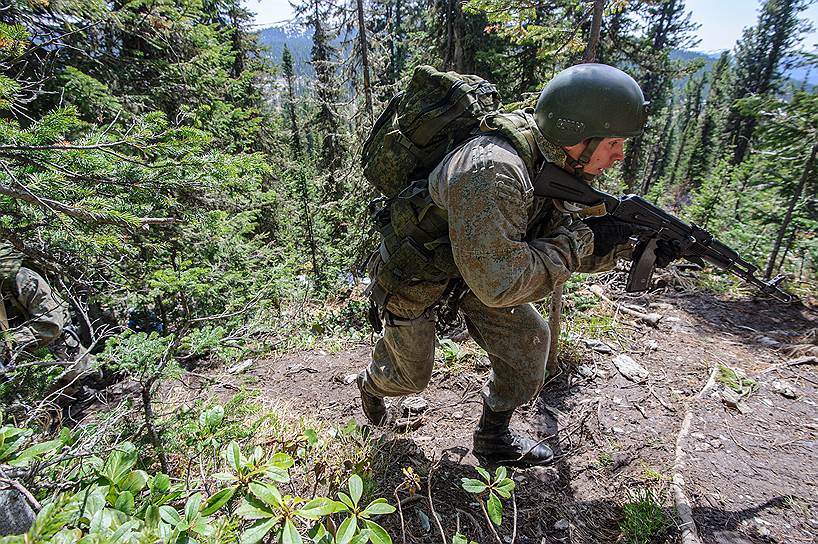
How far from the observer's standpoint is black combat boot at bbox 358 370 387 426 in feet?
10.8

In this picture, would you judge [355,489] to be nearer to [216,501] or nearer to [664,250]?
[216,501]

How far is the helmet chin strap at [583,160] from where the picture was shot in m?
2.35

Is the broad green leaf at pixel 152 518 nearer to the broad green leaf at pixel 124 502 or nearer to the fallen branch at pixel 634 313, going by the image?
the broad green leaf at pixel 124 502

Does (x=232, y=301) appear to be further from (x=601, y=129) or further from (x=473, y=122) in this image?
(x=601, y=129)

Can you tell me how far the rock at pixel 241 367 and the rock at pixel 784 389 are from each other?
5759 millimetres

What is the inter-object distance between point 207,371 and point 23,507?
12.0ft

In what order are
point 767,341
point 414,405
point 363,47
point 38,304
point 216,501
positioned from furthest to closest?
point 363,47, point 767,341, point 38,304, point 414,405, point 216,501

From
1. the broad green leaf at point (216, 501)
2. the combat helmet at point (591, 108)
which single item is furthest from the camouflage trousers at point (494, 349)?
the broad green leaf at point (216, 501)

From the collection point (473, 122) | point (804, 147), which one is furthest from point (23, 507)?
point (804, 147)

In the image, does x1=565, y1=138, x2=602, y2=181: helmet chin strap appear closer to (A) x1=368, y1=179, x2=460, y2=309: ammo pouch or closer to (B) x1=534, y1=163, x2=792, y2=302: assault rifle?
(B) x1=534, y1=163, x2=792, y2=302: assault rifle

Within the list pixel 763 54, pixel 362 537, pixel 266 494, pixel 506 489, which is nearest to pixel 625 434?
pixel 506 489

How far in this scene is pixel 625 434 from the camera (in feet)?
11.1

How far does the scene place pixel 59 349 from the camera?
455 cm

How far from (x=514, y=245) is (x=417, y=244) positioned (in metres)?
0.73
